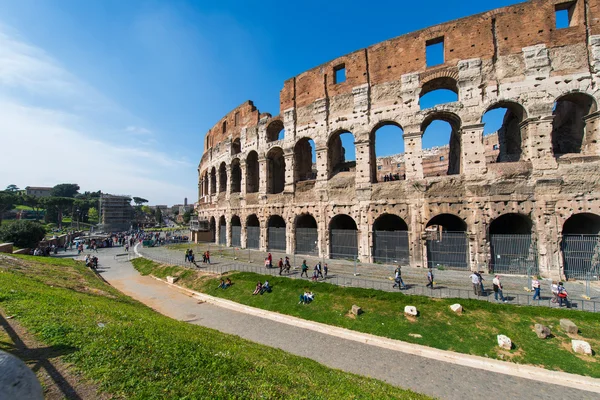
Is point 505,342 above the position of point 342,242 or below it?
below

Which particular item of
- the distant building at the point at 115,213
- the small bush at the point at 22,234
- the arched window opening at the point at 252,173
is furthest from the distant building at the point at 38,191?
the arched window opening at the point at 252,173

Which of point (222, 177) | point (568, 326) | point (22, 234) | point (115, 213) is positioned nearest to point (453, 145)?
point (568, 326)

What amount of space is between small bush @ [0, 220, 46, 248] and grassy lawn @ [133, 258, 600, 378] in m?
23.7

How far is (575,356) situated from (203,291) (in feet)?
49.3

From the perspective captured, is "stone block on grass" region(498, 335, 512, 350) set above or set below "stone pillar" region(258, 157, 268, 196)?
below

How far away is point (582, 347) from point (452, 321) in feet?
10.7

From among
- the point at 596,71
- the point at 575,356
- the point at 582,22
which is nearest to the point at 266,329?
the point at 575,356

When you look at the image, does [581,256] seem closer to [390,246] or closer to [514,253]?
[514,253]

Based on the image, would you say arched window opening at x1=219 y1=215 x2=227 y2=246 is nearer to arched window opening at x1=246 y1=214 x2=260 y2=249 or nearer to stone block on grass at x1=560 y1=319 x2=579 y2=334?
arched window opening at x1=246 y1=214 x2=260 y2=249

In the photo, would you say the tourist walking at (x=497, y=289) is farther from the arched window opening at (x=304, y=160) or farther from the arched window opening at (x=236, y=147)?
the arched window opening at (x=236, y=147)

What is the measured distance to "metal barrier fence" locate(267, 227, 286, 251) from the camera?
21.4 meters

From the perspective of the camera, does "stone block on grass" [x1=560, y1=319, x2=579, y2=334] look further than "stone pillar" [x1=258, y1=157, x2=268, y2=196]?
No

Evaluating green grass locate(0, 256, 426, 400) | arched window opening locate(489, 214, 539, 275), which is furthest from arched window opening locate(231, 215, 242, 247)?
arched window opening locate(489, 214, 539, 275)

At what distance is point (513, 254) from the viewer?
45.7ft
